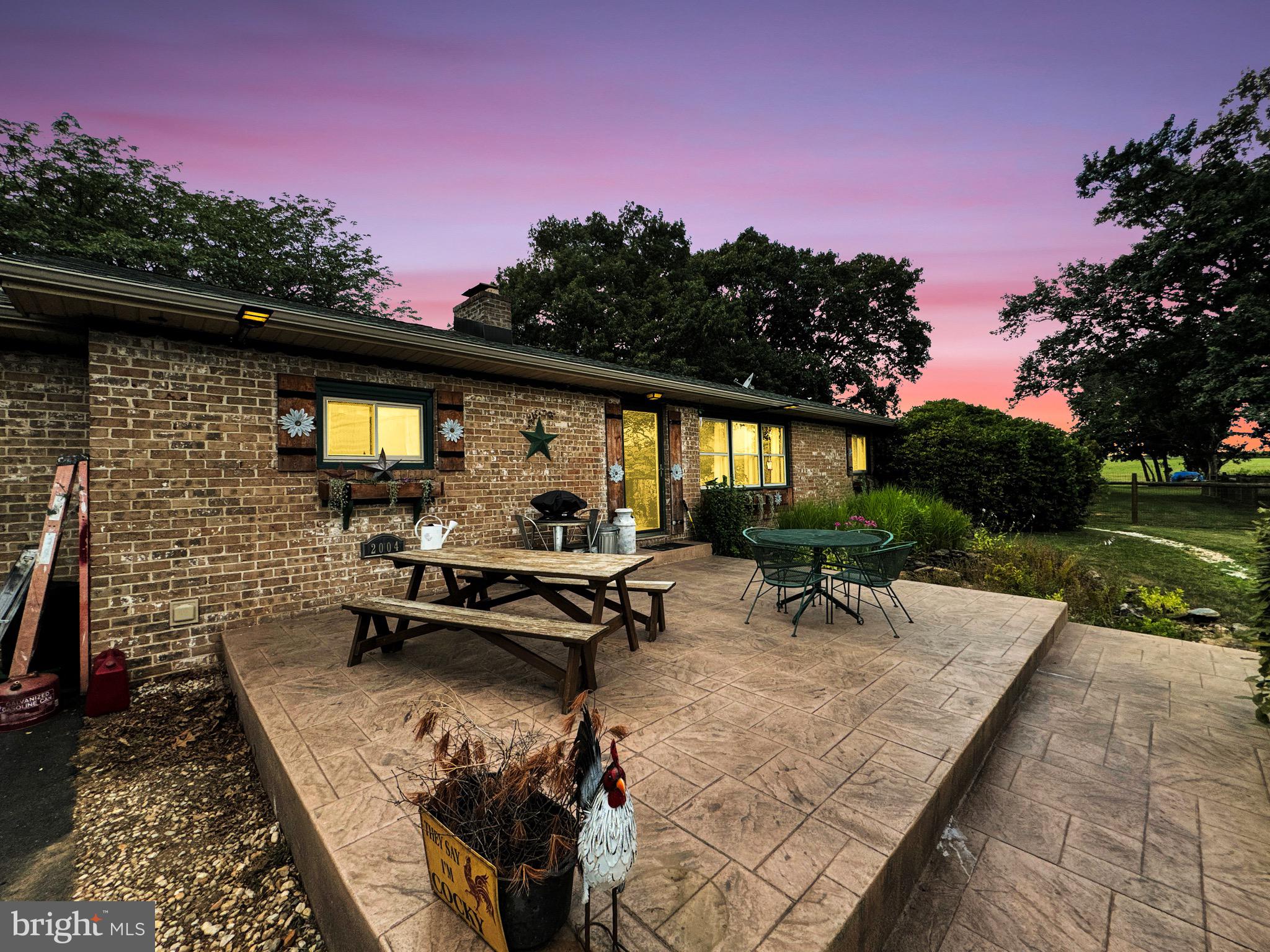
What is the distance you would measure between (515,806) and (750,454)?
9013 millimetres

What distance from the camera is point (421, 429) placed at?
5367 millimetres

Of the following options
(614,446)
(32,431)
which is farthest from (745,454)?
(32,431)

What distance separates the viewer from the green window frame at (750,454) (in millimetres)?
9109

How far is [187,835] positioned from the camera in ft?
7.34

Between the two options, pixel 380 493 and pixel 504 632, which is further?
pixel 380 493

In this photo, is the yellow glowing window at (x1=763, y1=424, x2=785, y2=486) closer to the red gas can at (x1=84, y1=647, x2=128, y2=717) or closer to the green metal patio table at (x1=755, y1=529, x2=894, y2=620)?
the green metal patio table at (x1=755, y1=529, x2=894, y2=620)

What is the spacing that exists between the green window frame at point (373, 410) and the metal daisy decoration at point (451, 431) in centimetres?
11

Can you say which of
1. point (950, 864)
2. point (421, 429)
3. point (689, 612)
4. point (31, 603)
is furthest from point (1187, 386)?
point (31, 603)

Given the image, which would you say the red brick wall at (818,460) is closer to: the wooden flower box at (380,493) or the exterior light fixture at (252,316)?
the wooden flower box at (380,493)

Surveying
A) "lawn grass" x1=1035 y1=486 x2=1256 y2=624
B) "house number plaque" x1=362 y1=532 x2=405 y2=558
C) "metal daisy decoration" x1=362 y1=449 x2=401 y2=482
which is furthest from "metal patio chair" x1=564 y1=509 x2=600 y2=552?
"lawn grass" x1=1035 y1=486 x2=1256 y2=624

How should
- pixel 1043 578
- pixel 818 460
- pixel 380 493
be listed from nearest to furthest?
1. pixel 380 493
2. pixel 1043 578
3. pixel 818 460

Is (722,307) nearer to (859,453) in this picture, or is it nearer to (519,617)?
(859,453)

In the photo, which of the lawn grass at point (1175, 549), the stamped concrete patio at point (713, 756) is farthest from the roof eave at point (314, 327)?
the lawn grass at point (1175, 549)

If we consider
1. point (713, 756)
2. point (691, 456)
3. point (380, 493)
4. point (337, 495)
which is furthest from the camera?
point (691, 456)
